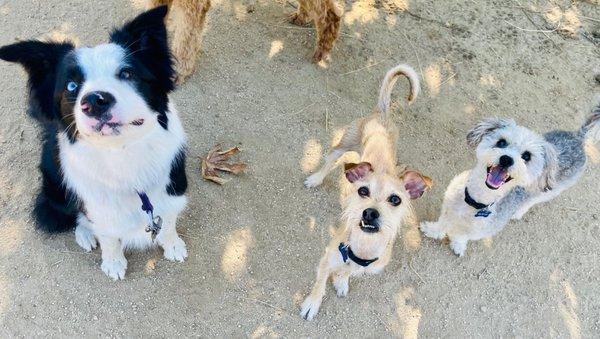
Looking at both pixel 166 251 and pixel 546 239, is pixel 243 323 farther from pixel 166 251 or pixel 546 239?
pixel 546 239

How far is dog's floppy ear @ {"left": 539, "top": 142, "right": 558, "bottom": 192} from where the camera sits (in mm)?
3096

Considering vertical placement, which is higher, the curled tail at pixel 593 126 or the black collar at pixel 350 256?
the curled tail at pixel 593 126

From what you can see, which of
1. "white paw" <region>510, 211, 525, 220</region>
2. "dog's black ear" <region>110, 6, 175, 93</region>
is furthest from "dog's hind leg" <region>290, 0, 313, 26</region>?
"white paw" <region>510, 211, 525, 220</region>

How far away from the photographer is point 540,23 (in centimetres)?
519

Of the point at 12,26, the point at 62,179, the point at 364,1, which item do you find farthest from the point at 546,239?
the point at 12,26

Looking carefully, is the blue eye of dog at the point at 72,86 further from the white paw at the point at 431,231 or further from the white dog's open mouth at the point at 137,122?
the white paw at the point at 431,231

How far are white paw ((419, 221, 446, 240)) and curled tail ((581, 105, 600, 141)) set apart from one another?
130cm

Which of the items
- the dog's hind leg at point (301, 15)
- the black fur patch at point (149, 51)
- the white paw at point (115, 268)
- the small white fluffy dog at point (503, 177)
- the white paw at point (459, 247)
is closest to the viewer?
the black fur patch at point (149, 51)

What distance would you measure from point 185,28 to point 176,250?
74.6 inches

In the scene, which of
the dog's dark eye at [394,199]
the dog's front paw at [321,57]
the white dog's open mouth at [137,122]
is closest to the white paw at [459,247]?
the dog's dark eye at [394,199]

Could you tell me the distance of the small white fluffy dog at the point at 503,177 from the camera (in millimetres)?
3037

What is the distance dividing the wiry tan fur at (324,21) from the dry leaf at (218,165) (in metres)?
1.32

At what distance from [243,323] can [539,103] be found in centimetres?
355

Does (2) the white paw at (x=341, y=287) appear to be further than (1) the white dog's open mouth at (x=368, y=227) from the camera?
Yes
